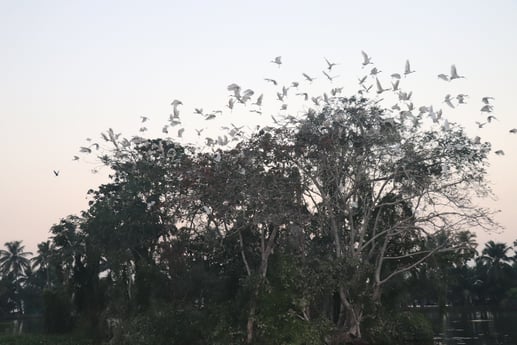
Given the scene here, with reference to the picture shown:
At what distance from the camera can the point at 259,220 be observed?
83.4ft

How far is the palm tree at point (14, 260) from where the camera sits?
3533 inches

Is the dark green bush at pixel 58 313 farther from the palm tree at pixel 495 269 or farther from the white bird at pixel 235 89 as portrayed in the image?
the palm tree at pixel 495 269

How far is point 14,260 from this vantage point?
90375 mm

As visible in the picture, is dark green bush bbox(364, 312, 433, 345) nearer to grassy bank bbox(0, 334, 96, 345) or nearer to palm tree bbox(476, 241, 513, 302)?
grassy bank bbox(0, 334, 96, 345)

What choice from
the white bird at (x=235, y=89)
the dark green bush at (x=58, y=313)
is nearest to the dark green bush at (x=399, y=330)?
the white bird at (x=235, y=89)

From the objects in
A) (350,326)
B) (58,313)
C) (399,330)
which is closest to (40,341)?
(58,313)

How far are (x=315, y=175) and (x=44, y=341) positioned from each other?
17.0 m

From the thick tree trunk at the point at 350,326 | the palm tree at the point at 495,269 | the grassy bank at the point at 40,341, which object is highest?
the palm tree at the point at 495,269

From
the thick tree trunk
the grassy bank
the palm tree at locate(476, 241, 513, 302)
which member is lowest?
the grassy bank

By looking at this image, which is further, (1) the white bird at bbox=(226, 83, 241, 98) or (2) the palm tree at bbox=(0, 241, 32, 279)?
(2) the palm tree at bbox=(0, 241, 32, 279)

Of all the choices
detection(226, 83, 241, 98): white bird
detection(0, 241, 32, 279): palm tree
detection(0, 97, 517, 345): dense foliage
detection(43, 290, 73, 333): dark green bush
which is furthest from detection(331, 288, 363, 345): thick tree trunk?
detection(0, 241, 32, 279): palm tree

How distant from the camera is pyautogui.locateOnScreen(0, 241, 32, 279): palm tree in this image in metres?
89.8

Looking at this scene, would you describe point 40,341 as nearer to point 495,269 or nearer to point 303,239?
point 303,239

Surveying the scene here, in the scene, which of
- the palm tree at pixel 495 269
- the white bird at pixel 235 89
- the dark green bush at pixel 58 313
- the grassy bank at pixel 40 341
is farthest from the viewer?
the palm tree at pixel 495 269
